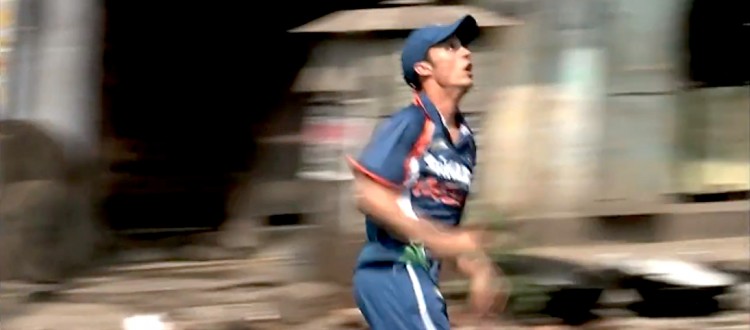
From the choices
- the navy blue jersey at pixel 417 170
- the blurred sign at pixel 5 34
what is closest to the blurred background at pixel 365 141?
the blurred sign at pixel 5 34

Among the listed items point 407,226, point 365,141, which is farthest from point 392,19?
point 407,226

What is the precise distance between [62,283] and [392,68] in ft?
7.24

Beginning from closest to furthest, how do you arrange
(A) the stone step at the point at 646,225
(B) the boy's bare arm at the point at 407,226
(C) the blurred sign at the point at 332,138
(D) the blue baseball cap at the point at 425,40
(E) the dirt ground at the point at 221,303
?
(B) the boy's bare arm at the point at 407,226 < (D) the blue baseball cap at the point at 425,40 < (E) the dirt ground at the point at 221,303 < (C) the blurred sign at the point at 332,138 < (A) the stone step at the point at 646,225

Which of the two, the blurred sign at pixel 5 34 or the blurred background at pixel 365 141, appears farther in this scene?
the blurred sign at pixel 5 34

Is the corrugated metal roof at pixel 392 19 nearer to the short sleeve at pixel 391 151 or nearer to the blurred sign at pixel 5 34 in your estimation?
the blurred sign at pixel 5 34

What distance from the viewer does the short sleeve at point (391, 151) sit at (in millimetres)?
4664

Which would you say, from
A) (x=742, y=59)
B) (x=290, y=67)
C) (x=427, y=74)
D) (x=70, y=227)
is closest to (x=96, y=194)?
(x=70, y=227)

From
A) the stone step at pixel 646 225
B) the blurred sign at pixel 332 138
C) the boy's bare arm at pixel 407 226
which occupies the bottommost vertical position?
the stone step at pixel 646 225

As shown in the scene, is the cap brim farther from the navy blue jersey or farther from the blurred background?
the blurred background

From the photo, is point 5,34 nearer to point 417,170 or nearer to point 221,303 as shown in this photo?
point 221,303

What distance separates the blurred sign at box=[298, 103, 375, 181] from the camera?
8242 millimetres

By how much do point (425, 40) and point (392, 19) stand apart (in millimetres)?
3413

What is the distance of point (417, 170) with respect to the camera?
188 inches

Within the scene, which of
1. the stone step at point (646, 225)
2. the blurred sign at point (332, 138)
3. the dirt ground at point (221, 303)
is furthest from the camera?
the stone step at point (646, 225)
